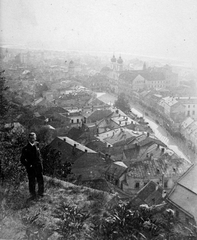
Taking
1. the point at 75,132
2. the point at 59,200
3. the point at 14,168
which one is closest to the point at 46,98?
the point at 75,132

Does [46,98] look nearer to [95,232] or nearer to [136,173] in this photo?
[136,173]

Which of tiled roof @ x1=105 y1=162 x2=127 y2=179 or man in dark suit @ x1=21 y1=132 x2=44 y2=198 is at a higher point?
man in dark suit @ x1=21 y1=132 x2=44 y2=198

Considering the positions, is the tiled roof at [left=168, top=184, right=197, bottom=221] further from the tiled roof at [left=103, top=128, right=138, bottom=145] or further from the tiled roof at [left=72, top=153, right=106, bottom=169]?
the tiled roof at [left=103, top=128, right=138, bottom=145]

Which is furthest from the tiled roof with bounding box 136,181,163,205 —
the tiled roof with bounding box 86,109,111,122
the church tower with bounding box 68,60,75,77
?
the church tower with bounding box 68,60,75,77

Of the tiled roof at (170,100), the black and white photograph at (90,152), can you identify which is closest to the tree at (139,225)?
the black and white photograph at (90,152)

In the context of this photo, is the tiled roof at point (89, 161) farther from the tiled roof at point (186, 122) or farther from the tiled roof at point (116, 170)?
the tiled roof at point (186, 122)

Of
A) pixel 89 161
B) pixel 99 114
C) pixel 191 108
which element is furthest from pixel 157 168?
pixel 99 114

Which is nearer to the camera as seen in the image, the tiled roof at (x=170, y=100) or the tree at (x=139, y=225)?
the tree at (x=139, y=225)
